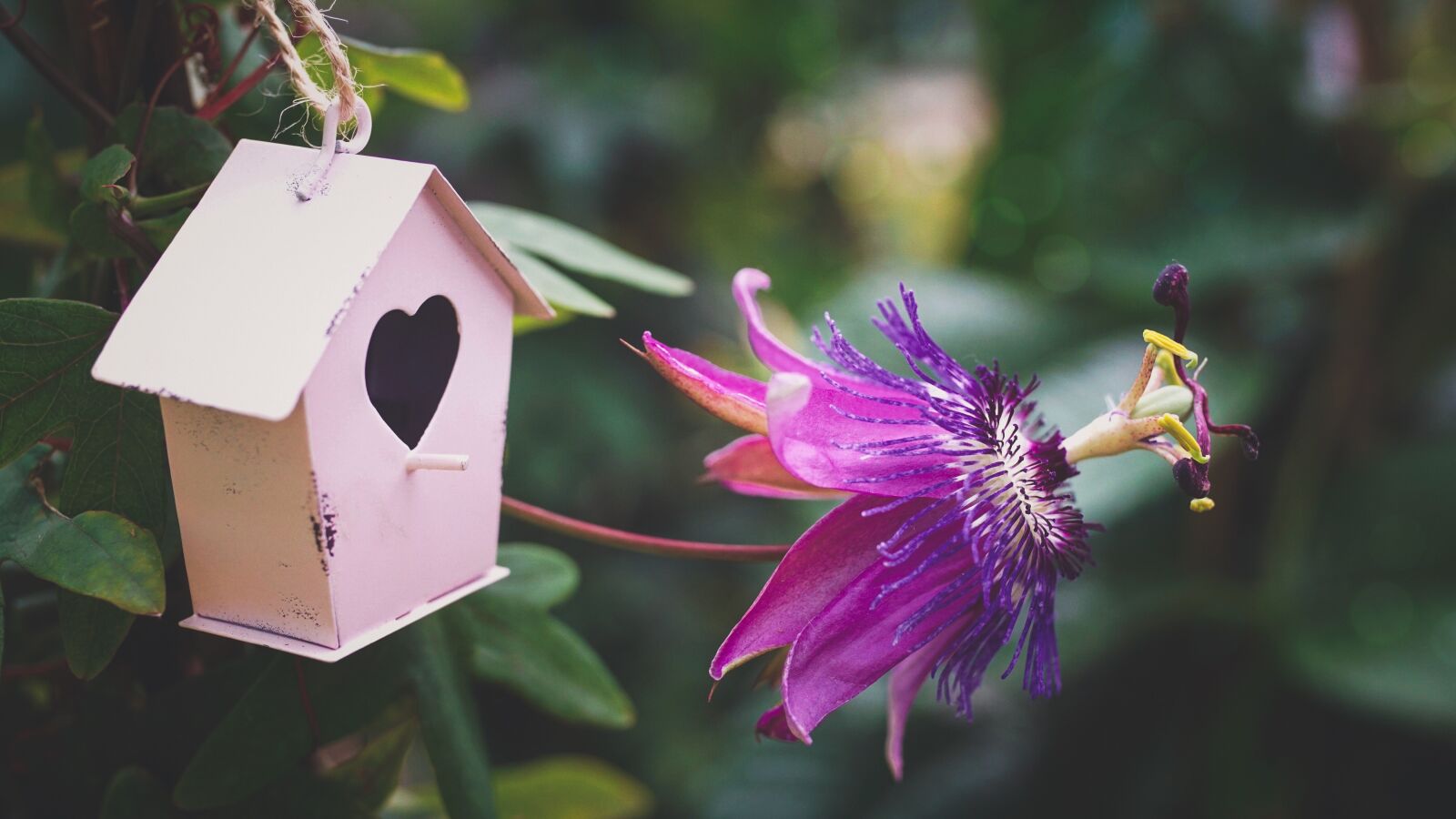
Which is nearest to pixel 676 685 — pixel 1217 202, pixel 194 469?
pixel 1217 202

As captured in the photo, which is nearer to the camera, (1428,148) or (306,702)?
(306,702)

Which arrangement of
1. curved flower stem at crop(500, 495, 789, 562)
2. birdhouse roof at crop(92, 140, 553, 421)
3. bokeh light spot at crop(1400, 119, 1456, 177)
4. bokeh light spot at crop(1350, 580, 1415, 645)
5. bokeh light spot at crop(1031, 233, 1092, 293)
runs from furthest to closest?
bokeh light spot at crop(1031, 233, 1092, 293) < bokeh light spot at crop(1400, 119, 1456, 177) < bokeh light spot at crop(1350, 580, 1415, 645) < curved flower stem at crop(500, 495, 789, 562) < birdhouse roof at crop(92, 140, 553, 421)

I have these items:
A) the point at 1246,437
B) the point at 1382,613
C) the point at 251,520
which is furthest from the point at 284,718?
the point at 1382,613

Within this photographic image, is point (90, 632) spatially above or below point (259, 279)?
below

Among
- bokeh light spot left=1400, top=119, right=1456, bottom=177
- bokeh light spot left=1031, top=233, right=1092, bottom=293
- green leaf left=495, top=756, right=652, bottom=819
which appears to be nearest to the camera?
green leaf left=495, top=756, right=652, bottom=819

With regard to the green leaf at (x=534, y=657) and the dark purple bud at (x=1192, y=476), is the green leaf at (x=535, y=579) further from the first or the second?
the dark purple bud at (x=1192, y=476)

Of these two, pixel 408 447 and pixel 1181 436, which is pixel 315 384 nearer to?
pixel 408 447

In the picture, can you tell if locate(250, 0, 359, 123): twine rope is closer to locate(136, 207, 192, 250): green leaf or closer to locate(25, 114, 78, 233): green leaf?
locate(136, 207, 192, 250): green leaf

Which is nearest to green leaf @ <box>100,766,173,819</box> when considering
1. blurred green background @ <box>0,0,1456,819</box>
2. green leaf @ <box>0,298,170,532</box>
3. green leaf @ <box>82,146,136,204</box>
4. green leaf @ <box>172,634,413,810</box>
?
green leaf @ <box>172,634,413,810</box>
